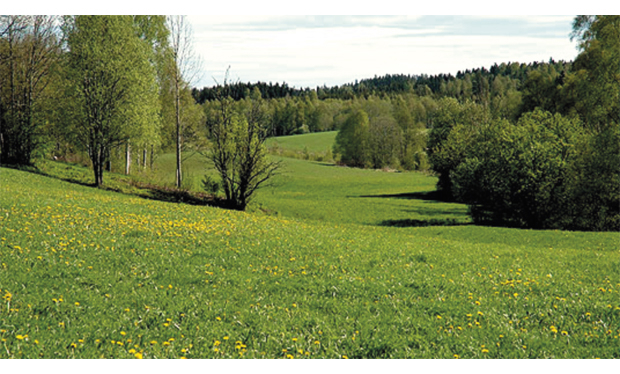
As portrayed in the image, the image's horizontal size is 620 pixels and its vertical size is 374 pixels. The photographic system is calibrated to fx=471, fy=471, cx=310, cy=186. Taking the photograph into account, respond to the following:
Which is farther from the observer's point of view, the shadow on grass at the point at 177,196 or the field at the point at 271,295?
the shadow on grass at the point at 177,196

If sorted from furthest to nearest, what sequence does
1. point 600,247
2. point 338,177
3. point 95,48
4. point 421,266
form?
point 338,177, point 95,48, point 600,247, point 421,266

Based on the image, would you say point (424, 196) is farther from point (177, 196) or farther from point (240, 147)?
point (177, 196)

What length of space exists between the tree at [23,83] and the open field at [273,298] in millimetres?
28705

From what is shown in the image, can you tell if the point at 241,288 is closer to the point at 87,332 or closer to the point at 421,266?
the point at 87,332

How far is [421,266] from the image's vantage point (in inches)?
577

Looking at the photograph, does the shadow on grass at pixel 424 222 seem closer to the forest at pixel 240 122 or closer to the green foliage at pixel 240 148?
the forest at pixel 240 122

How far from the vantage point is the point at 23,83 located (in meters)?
48.6

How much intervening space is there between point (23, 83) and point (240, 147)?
85.1 ft

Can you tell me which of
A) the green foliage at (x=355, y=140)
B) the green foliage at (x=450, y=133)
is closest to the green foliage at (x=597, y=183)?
the green foliage at (x=450, y=133)

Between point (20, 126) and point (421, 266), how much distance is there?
41.1 m

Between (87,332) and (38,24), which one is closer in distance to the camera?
(87,332)

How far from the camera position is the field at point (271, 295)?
313 inches

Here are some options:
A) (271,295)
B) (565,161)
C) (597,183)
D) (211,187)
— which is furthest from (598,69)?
(271,295)

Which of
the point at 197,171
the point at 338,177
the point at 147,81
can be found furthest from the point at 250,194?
the point at 338,177
